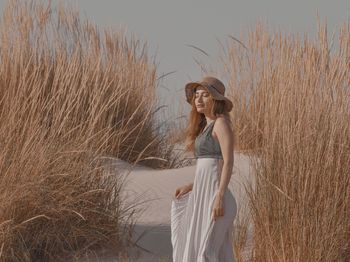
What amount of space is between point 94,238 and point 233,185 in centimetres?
211

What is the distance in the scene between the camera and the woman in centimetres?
398

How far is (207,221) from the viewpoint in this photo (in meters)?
4.04

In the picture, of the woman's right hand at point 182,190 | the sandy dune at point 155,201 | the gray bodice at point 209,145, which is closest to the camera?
the gray bodice at point 209,145

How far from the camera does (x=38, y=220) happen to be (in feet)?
17.6

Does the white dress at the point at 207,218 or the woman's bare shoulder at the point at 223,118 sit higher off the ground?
the woman's bare shoulder at the point at 223,118

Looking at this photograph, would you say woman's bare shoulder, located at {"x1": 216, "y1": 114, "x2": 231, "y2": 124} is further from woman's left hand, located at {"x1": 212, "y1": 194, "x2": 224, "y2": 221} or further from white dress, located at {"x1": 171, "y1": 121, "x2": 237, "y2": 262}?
woman's left hand, located at {"x1": 212, "y1": 194, "x2": 224, "y2": 221}

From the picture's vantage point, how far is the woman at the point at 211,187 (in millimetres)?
3980

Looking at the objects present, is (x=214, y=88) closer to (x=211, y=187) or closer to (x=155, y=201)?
(x=211, y=187)

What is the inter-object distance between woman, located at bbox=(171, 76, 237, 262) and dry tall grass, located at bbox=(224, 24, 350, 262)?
604 mm

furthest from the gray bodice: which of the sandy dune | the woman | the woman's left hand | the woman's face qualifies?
the sandy dune

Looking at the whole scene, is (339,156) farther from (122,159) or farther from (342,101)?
(122,159)

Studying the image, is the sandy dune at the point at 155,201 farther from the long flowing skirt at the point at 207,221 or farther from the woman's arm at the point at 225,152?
the woman's arm at the point at 225,152

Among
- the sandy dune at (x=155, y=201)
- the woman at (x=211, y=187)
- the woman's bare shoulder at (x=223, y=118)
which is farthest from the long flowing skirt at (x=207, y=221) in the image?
the sandy dune at (x=155, y=201)

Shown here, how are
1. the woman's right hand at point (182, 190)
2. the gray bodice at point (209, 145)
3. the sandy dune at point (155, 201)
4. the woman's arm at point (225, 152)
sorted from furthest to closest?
1. the sandy dune at point (155, 201)
2. the woman's right hand at point (182, 190)
3. the gray bodice at point (209, 145)
4. the woman's arm at point (225, 152)
